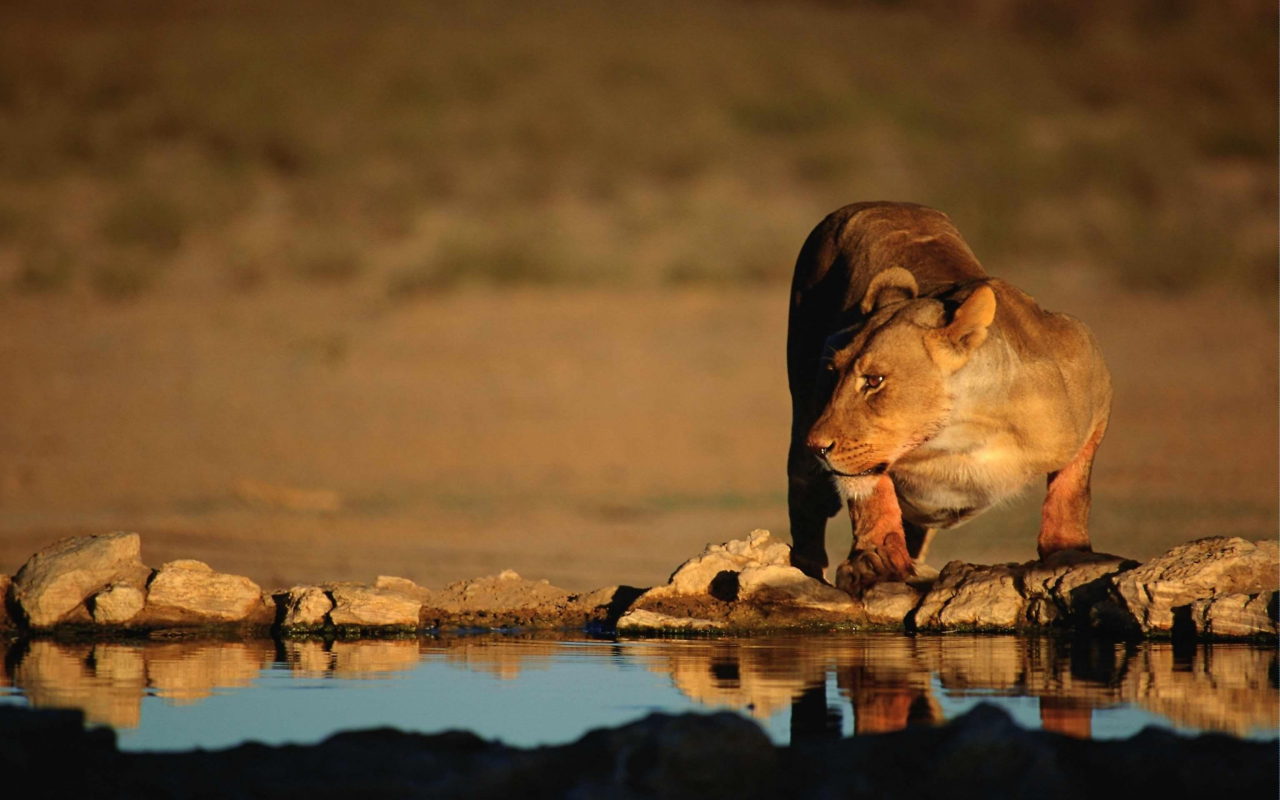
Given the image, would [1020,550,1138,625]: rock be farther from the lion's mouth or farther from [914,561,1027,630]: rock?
the lion's mouth

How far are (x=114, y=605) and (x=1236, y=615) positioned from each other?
5.75 metres

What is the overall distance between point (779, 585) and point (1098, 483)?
30.2 feet

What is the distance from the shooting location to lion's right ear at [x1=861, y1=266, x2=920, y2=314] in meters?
9.27

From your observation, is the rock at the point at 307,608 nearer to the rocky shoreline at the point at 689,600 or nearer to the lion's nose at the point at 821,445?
the rocky shoreline at the point at 689,600

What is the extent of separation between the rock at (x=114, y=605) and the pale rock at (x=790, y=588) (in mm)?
3294

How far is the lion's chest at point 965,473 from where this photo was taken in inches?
359

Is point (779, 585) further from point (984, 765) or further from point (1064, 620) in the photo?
point (984, 765)

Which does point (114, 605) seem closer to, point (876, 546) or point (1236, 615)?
point (876, 546)

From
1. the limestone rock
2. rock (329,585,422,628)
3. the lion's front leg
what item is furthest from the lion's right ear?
rock (329,585,422,628)

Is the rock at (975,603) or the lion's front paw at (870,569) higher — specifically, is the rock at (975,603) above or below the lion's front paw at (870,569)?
below

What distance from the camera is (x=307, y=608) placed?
29.6 ft

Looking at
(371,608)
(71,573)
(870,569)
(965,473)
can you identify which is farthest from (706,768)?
(71,573)

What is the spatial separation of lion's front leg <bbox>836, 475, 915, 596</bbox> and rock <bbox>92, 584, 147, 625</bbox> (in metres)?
3.90

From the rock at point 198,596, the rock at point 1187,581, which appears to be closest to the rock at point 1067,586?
the rock at point 1187,581
